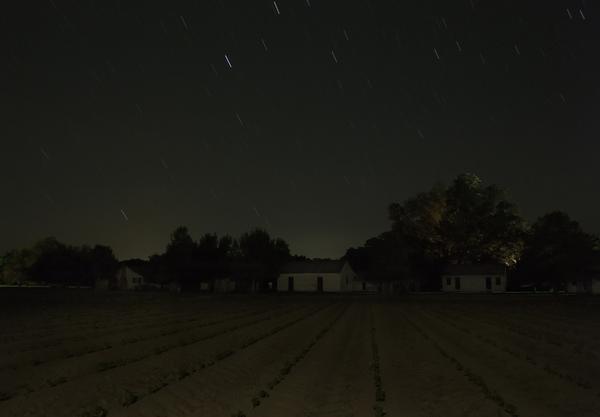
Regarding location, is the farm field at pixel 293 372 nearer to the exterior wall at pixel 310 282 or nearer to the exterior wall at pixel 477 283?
the exterior wall at pixel 477 283

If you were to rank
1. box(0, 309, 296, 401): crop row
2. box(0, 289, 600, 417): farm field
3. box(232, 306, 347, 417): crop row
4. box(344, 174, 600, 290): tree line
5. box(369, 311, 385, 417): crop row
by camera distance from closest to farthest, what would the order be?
1. box(369, 311, 385, 417): crop row
2. box(0, 289, 600, 417): farm field
3. box(232, 306, 347, 417): crop row
4. box(0, 309, 296, 401): crop row
5. box(344, 174, 600, 290): tree line

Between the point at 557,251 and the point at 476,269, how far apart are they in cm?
1277

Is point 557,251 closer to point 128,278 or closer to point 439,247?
point 439,247

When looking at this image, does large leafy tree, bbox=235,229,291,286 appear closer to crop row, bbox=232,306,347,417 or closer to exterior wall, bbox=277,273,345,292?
exterior wall, bbox=277,273,345,292

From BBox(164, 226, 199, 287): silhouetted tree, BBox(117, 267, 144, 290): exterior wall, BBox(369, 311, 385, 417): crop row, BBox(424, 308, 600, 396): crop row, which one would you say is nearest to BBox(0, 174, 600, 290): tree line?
BBox(164, 226, 199, 287): silhouetted tree

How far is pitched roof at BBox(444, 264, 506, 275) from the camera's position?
3553 inches

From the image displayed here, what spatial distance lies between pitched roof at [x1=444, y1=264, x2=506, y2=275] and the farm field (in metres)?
68.7

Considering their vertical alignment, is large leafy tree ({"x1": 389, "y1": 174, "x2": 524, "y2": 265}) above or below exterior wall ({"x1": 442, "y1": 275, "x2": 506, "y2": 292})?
above

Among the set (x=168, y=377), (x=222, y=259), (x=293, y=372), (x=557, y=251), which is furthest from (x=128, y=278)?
(x=168, y=377)

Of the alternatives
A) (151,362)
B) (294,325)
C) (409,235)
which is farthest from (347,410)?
(409,235)

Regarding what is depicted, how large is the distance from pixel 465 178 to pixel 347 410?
73.7 meters

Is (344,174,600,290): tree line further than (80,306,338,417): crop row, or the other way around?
(344,174,600,290): tree line

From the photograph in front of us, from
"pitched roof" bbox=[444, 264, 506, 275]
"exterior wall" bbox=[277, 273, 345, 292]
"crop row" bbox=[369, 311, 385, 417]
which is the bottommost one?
"crop row" bbox=[369, 311, 385, 417]

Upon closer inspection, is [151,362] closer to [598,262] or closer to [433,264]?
[433,264]
